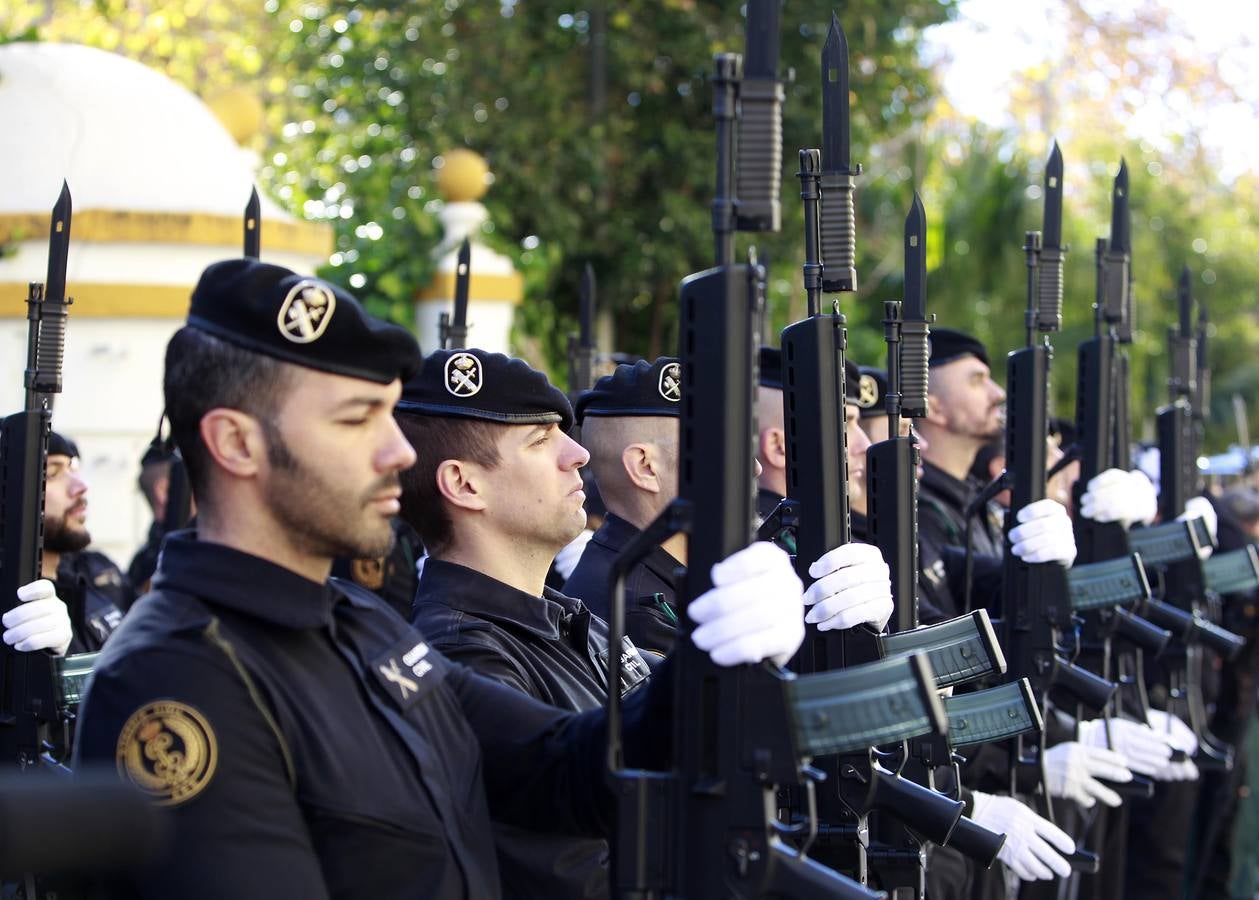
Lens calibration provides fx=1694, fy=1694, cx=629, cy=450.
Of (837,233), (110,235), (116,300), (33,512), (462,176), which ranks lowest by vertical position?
(33,512)

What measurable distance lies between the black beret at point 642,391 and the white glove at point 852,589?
100 centimetres

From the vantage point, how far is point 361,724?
7.54ft

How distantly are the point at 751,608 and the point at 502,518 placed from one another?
1116 millimetres

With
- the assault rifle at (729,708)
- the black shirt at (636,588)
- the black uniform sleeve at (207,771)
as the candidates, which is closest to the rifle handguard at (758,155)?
the assault rifle at (729,708)

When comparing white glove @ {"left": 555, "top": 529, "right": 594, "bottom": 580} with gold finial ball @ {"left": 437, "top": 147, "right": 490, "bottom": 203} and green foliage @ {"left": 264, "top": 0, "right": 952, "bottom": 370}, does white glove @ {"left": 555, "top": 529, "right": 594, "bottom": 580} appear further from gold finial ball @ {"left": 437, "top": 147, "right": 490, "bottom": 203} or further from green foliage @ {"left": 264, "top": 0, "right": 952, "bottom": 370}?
green foliage @ {"left": 264, "top": 0, "right": 952, "bottom": 370}

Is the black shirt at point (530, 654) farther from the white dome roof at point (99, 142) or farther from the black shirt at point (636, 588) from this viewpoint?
the white dome roof at point (99, 142)

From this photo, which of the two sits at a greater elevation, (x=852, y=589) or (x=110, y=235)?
(x=110, y=235)

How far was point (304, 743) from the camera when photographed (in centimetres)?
221

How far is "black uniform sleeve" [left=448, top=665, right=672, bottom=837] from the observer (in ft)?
8.25

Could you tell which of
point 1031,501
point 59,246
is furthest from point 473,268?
point 59,246

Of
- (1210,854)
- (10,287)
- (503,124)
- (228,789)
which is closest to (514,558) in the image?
(228,789)

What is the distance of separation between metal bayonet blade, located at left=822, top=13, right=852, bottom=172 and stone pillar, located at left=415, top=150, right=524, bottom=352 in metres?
5.36

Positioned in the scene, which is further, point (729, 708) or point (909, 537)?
point (909, 537)

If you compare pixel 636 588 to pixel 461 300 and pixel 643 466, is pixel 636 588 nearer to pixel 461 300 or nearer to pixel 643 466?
pixel 643 466
